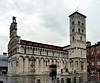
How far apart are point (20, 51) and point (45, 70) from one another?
1380 cm

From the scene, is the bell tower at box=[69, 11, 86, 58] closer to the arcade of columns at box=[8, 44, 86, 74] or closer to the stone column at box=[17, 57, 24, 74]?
the arcade of columns at box=[8, 44, 86, 74]

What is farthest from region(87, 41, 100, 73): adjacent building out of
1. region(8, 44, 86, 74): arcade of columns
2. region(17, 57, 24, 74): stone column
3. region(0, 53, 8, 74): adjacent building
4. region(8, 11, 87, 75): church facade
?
region(0, 53, 8, 74): adjacent building

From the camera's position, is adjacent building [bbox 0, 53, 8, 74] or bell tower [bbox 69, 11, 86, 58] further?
adjacent building [bbox 0, 53, 8, 74]

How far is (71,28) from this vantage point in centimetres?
5906

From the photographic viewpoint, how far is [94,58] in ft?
190

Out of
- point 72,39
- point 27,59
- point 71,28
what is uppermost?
point 71,28

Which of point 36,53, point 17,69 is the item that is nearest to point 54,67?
point 17,69

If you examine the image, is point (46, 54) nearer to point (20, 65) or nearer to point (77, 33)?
point (20, 65)

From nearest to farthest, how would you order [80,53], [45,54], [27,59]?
[27,59] < [45,54] < [80,53]

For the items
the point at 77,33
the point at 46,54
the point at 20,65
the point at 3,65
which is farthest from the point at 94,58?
the point at 3,65

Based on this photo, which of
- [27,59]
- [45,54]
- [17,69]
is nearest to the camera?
[17,69]

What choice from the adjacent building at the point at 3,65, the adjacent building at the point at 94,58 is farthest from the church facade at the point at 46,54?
the adjacent building at the point at 3,65

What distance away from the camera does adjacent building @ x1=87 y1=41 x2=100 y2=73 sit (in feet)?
183

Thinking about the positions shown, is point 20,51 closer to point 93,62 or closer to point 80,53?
point 80,53
